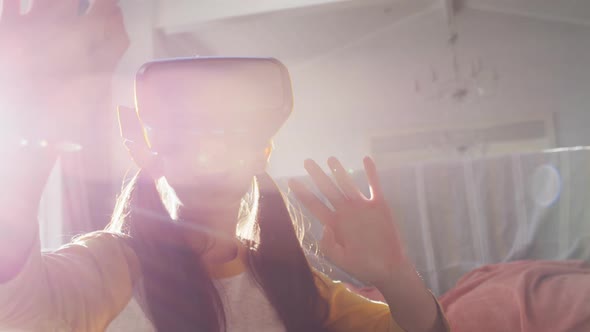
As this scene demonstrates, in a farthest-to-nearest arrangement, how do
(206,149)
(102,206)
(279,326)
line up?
(102,206)
(279,326)
(206,149)

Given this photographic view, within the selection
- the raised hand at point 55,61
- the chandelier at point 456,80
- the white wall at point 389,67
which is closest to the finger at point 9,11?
the raised hand at point 55,61

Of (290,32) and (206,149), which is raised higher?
(290,32)

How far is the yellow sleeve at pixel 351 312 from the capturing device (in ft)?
2.06

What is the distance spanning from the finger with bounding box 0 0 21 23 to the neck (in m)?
0.29

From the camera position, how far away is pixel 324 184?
0.49 m

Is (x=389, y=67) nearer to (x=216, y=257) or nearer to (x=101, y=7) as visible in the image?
(x=216, y=257)

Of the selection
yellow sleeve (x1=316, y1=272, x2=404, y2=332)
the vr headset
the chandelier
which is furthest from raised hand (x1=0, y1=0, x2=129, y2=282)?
the chandelier

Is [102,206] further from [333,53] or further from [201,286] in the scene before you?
[333,53]

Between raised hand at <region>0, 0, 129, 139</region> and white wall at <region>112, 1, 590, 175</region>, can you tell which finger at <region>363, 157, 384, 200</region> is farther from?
white wall at <region>112, 1, 590, 175</region>

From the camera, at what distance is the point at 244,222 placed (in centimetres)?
66

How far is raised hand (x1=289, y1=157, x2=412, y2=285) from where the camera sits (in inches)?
19.2

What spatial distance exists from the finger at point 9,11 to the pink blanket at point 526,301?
39.7 inches

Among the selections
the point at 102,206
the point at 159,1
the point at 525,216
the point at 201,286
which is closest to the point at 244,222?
the point at 201,286

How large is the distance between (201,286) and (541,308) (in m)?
0.78
